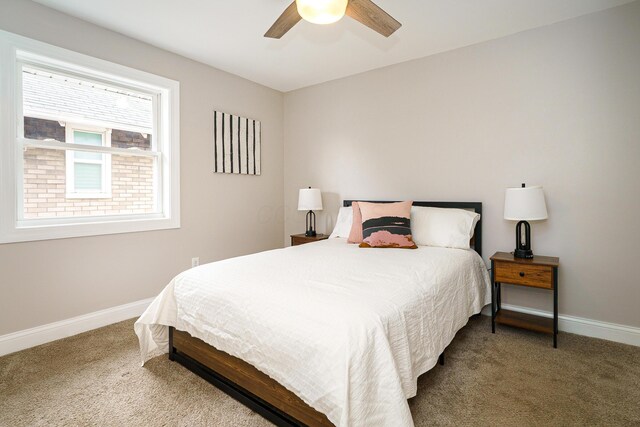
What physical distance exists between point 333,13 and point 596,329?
3.05 meters

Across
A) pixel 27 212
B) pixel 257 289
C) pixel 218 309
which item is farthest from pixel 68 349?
pixel 257 289

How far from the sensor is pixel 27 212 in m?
2.46

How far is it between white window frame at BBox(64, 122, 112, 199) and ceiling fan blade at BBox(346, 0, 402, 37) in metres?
2.38

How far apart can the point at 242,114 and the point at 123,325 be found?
2587 mm

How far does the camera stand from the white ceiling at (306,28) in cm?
240

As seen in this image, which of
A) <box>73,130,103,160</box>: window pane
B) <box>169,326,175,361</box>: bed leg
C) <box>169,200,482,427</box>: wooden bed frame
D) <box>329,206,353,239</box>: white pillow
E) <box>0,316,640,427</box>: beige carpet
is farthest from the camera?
<box>329,206,353,239</box>: white pillow

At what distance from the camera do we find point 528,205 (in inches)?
96.9

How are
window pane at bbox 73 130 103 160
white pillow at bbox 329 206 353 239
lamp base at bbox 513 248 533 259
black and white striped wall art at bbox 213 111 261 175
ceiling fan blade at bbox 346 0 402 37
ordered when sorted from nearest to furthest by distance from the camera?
ceiling fan blade at bbox 346 0 402 37
lamp base at bbox 513 248 533 259
window pane at bbox 73 130 103 160
white pillow at bbox 329 206 353 239
black and white striped wall art at bbox 213 111 261 175

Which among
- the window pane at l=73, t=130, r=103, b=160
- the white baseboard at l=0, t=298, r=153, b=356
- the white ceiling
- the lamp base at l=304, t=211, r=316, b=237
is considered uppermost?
the white ceiling

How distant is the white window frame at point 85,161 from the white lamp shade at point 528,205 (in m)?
3.48

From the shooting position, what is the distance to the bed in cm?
124

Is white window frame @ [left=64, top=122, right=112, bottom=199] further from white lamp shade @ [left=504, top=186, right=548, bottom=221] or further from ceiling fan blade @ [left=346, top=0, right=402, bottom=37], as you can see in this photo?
white lamp shade @ [left=504, top=186, right=548, bottom=221]

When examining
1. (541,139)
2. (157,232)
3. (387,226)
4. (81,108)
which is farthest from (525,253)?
(81,108)

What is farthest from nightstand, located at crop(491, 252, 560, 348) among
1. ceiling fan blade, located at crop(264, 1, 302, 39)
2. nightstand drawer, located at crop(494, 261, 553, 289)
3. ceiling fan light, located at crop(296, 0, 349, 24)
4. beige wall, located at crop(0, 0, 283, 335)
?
beige wall, located at crop(0, 0, 283, 335)
